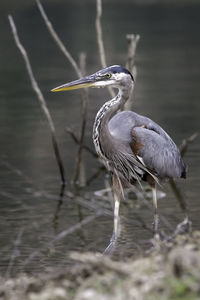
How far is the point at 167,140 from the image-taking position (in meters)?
7.26

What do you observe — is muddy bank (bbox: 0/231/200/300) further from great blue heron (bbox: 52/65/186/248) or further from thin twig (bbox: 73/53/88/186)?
thin twig (bbox: 73/53/88/186)

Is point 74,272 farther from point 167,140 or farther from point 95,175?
point 95,175

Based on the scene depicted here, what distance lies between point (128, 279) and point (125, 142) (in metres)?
2.94

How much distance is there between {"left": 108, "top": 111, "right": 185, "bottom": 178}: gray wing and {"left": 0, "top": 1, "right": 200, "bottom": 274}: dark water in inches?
20.4

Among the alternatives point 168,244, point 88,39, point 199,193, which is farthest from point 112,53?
point 168,244

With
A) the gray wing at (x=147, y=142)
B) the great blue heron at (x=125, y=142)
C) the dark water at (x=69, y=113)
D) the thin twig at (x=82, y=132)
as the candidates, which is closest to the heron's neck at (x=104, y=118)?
the great blue heron at (x=125, y=142)

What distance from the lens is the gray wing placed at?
22.9 ft

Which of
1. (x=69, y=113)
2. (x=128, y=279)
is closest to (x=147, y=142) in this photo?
(x=128, y=279)

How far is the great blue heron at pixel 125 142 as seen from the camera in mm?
6742

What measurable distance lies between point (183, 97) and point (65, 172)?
20.2 feet

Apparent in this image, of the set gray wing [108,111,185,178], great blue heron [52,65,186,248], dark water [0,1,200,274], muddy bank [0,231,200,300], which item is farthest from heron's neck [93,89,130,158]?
muddy bank [0,231,200,300]

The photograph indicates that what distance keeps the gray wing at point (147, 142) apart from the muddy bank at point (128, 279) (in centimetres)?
246

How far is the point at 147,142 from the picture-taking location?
6980 mm

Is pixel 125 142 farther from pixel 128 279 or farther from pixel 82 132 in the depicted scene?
pixel 128 279
